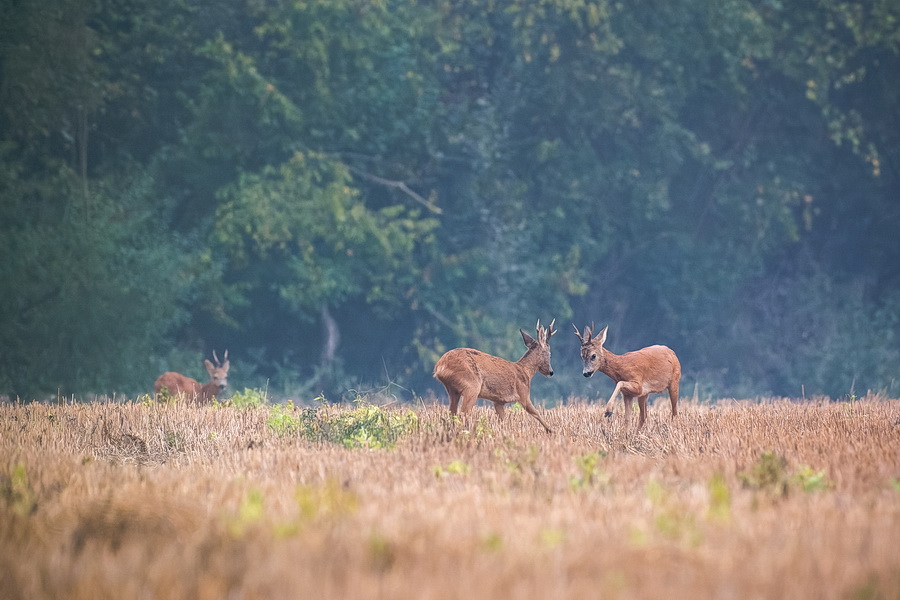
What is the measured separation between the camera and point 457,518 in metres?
6.36

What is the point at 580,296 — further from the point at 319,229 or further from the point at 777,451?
the point at 777,451

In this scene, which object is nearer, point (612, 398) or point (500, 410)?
point (500, 410)

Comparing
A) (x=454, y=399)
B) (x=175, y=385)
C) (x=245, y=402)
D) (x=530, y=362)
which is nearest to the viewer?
(x=454, y=399)

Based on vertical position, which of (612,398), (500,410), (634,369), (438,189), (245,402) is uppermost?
(438,189)

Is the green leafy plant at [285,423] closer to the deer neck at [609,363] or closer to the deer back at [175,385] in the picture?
the deer neck at [609,363]

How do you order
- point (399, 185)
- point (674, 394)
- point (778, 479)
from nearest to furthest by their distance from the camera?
1. point (778, 479)
2. point (674, 394)
3. point (399, 185)

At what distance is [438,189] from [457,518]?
2363 cm

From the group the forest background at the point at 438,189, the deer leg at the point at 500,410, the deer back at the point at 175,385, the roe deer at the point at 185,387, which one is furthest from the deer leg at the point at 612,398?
the forest background at the point at 438,189

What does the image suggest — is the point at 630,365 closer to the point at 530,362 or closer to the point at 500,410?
the point at 530,362

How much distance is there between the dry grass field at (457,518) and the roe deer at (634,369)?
9.13ft

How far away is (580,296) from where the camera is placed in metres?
31.0

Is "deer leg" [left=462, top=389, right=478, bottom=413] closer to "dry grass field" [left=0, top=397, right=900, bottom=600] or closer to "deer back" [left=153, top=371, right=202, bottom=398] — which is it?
"dry grass field" [left=0, top=397, right=900, bottom=600]

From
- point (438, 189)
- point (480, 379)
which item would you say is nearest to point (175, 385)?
point (480, 379)

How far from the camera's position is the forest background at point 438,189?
25594 millimetres
